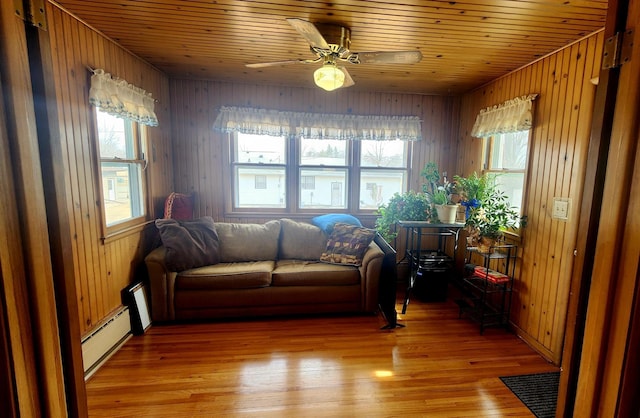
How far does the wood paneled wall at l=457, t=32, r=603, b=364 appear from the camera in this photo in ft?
7.22

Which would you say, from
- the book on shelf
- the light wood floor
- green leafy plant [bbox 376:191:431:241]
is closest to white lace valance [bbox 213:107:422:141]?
green leafy plant [bbox 376:191:431:241]

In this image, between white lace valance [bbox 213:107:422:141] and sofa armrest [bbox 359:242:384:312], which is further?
white lace valance [bbox 213:107:422:141]

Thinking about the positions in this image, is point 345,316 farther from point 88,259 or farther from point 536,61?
point 536,61

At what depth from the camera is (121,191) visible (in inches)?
109

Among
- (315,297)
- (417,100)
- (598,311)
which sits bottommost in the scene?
(315,297)

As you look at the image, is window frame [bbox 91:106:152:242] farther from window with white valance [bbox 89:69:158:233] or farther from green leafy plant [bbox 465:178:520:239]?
green leafy plant [bbox 465:178:520:239]

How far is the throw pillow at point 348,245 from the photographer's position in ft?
Result: 10.3

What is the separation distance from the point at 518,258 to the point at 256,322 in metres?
2.52

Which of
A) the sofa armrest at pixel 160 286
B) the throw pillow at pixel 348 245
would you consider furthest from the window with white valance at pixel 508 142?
the sofa armrest at pixel 160 286

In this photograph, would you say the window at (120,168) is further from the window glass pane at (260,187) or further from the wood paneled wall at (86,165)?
the window glass pane at (260,187)

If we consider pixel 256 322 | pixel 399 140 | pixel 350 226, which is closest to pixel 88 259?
pixel 256 322

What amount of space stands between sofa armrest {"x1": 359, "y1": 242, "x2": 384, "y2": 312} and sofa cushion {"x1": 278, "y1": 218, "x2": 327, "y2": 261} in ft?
1.83

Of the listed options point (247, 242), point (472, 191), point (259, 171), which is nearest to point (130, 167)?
point (247, 242)

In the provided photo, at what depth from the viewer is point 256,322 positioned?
293 centimetres
